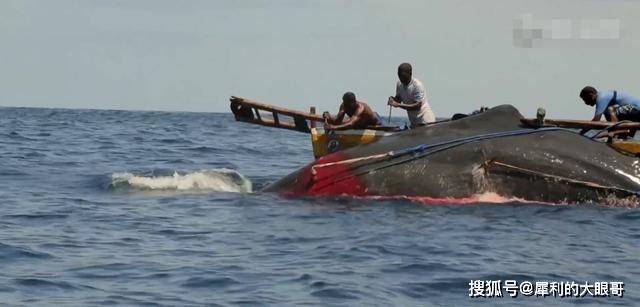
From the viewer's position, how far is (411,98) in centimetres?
1878

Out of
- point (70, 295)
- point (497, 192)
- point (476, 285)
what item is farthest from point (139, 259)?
point (497, 192)

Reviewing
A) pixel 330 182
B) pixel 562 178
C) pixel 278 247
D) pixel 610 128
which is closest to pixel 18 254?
pixel 278 247

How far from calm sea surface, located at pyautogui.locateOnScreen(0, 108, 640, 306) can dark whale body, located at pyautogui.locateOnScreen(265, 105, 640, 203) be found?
1.64 ft

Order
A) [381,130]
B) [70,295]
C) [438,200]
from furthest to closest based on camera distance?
[381,130] < [438,200] < [70,295]

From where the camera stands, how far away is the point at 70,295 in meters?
9.90

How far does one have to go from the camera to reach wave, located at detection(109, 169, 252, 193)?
1855 centimetres

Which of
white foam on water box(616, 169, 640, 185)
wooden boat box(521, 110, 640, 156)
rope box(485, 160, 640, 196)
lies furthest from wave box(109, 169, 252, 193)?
white foam on water box(616, 169, 640, 185)

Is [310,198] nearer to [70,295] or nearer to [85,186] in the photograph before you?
[85,186]

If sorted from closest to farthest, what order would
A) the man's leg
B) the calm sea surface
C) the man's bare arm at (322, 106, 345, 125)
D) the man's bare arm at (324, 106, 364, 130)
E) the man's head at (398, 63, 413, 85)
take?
the calm sea surface → the man's leg → the man's head at (398, 63, 413, 85) → the man's bare arm at (324, 106, 364, 130) → the man's bare arm at (322, 106, 345, 125)

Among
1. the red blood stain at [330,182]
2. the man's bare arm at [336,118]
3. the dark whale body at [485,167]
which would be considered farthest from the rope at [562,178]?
the man's bare arm at [336,118]

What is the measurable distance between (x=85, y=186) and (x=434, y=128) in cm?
617

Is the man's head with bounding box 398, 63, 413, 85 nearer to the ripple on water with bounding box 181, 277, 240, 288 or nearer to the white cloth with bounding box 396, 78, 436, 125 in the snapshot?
the white cloth with bounding box 396, 78, 436, 125

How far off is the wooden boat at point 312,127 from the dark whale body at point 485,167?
4.05 ft

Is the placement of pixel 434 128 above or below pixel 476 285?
above
